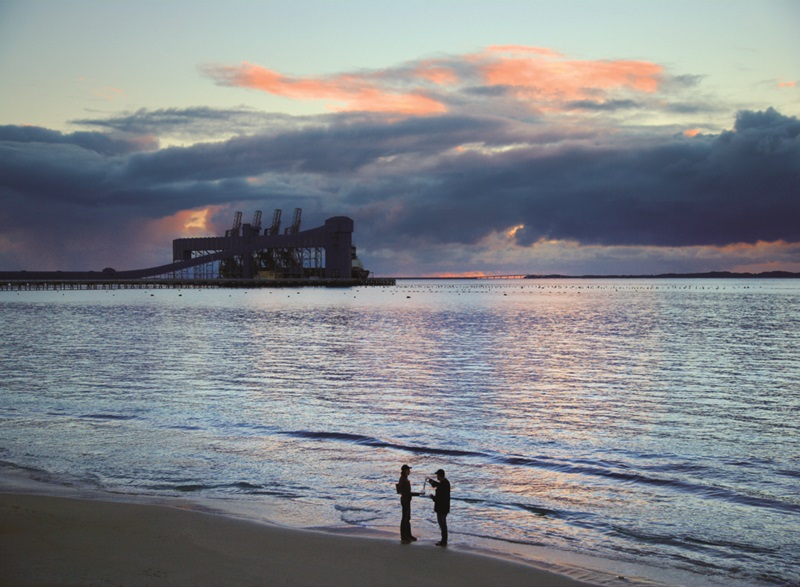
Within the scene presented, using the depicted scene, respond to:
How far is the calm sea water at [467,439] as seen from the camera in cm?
1597

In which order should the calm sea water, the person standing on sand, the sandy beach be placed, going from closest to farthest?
the sandy beach < the person standing on sand < the calm sea water

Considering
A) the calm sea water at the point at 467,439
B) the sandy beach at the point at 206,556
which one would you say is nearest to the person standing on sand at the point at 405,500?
the sandy beach at the point at 206,556

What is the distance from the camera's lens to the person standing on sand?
1360 cm

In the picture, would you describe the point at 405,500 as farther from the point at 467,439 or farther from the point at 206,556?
the point at 467,439

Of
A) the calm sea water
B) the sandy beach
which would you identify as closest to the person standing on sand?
the sandy beach

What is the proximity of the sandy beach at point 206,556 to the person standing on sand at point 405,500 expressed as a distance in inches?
9.7

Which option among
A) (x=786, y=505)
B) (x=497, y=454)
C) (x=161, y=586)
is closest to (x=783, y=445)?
(x=786, y=505)

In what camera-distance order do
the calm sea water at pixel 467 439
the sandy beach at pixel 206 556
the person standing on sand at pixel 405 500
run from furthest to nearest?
1. the calm sea water at pixel 467 439
2. the person standing on sand at pixel 405 500
3. the sandy beach at pixel 206 556

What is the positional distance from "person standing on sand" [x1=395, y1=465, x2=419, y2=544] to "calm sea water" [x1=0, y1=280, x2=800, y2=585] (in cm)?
105

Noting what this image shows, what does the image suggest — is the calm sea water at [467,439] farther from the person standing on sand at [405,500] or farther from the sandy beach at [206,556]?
the sandy beach at [206,556]

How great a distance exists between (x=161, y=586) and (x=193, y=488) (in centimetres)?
722

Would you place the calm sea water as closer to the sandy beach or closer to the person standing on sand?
the person standing on sand

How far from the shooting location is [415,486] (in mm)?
18578

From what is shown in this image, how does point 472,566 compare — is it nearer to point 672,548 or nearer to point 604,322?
point 672,548
